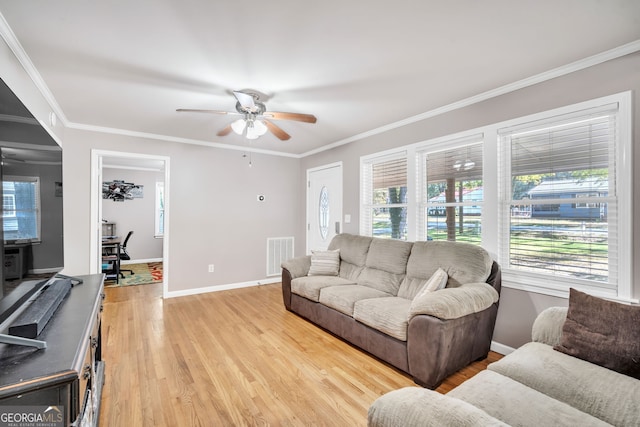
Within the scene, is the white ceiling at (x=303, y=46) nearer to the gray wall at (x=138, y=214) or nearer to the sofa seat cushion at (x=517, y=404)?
the sofa seat cushion at (x=517, y=404)

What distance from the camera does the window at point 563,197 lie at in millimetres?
2166

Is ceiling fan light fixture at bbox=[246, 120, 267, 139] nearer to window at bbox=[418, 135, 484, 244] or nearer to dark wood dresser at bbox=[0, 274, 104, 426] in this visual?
window at bbox=[418, 135, 484, 244]

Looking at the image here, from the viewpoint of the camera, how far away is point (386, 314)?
2414mm

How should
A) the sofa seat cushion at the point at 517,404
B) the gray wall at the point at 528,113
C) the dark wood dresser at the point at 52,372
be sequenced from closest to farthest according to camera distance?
the dark wood dresser at the point at 52,372
the sofa seat cushion at the point at 517,404
the gray wall at the point at 528,113

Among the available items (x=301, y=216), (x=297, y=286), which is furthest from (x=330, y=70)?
(x=301, y=216)

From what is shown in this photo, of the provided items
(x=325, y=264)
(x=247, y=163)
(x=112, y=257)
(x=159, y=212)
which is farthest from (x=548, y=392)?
(x=159, y=212)

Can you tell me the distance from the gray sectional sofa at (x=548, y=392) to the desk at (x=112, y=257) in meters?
5.69

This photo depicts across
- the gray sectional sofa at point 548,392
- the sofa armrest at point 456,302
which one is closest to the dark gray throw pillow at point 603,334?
the gray sectional sofa at point 548,392

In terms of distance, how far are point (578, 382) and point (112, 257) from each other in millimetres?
6325

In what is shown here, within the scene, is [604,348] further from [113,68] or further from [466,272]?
[113,68]

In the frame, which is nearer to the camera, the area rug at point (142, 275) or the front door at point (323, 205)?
the front door at point (323, 205)

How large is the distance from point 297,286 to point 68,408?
8.65 feet

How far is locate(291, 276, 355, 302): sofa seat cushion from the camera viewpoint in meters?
3.30

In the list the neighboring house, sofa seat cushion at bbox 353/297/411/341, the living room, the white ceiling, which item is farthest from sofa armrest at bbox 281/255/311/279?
the neighboring house
